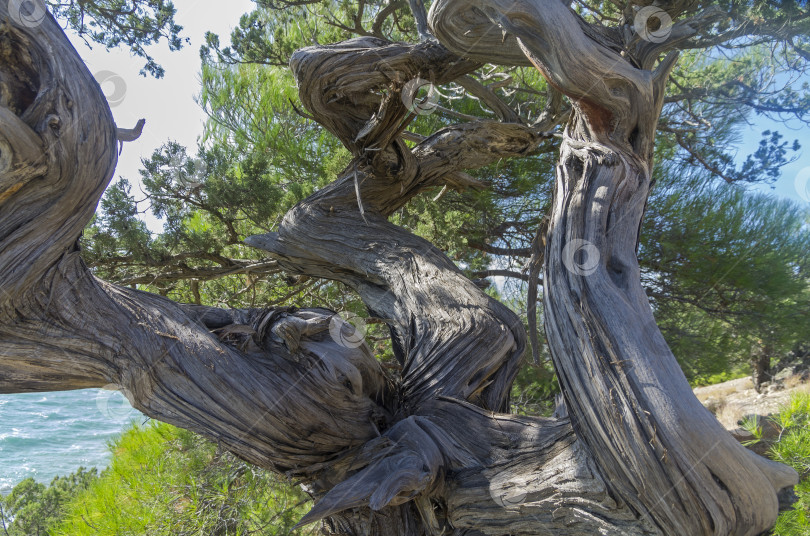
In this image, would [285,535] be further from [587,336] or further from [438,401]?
[587,336]

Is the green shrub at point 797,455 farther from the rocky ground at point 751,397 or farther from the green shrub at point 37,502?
the green shrub at point 37,502

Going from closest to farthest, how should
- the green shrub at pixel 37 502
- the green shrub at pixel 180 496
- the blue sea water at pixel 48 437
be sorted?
the green shrub at pixel 180 496 < the green shrub at pixel 37 502 < the blue sea water at pixel 48 437

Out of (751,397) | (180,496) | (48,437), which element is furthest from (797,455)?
(48,437)

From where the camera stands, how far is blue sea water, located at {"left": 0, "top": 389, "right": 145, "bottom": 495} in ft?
20.8

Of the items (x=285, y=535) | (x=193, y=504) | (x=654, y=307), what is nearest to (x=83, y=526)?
(x=193, y=504)

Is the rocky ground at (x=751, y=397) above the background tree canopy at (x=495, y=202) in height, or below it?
below

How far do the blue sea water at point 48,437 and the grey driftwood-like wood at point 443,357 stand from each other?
4.52m

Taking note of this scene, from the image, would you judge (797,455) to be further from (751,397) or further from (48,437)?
(48,437)

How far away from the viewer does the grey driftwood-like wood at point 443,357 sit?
1.10 metres

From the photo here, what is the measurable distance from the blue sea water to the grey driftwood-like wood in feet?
14.8

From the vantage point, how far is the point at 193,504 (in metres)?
2.52

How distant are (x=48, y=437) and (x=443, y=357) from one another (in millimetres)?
7888

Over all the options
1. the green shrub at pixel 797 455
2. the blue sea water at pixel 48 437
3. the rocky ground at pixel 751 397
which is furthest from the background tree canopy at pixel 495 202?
the blue sea water at pixel 48 437

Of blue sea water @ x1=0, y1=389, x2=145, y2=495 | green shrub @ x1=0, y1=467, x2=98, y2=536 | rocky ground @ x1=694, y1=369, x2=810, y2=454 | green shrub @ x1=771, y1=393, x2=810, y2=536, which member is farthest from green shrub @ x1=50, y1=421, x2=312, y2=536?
rocky ground @ x1=694, y1=369, x2=810, y2=454
